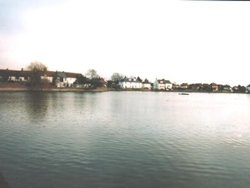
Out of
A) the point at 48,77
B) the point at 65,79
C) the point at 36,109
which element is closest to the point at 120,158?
the point at 36,109

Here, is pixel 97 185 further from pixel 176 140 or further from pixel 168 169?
pixel 176 140

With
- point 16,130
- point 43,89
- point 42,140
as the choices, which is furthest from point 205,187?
point 43,89

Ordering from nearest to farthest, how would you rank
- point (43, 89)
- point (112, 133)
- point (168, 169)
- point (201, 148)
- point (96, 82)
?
point (168, 169), point (201, 148), point (112, 133), point (43, 89), point (96, 82)

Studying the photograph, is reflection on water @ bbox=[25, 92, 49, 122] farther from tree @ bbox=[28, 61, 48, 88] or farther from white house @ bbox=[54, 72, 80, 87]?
white house @ bbox=[54, 72, 80, 87]

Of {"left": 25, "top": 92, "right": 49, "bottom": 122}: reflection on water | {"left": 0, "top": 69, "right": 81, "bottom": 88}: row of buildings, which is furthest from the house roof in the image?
{"left": 25, "top": 92, "right": 49, "bottom": 122}: reflection on water

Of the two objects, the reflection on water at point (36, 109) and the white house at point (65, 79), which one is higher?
the white house at point (65, 79)

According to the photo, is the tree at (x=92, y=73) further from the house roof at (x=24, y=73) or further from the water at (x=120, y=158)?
the water at (x=120, y=158)

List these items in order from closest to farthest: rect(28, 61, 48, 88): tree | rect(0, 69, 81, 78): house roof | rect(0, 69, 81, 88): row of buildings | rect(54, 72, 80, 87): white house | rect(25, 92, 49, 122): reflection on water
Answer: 1. rect(25, 92, 49, 122): reflection on water
2. rect(28, 61, 48, 88): tree
3. rect(0, 69, 81, 88): row of buildings
4. rect(0, 69, 81, 78): house roof
5. rect(54, 72, 80, 87): white house

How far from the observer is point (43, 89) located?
11769cm

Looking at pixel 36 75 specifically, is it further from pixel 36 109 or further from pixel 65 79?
pixel 36 109

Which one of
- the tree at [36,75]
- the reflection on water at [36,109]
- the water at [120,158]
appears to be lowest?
the water at [120,158]

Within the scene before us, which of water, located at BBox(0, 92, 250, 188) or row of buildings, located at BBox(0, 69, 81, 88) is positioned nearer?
water, located at BBox(0, 92, 250, 188)

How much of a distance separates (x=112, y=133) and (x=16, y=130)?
8.22m

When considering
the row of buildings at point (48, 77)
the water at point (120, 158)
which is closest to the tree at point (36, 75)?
the row of buildings at point (48, 77)
